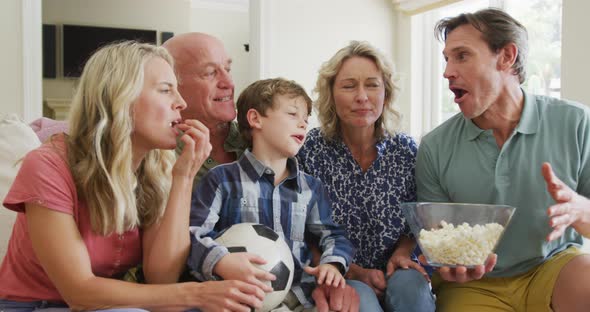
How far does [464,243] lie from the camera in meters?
1.57

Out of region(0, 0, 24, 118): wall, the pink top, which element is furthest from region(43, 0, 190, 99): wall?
the pink top

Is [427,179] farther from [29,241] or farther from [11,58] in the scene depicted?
[11,58]

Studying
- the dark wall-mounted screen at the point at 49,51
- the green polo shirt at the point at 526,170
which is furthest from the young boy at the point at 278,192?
the dark wall-mounted screen at the point at 49,51

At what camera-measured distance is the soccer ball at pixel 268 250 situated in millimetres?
1555

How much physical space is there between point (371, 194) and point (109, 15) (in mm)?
6878

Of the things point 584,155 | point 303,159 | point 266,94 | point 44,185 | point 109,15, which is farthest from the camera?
point 109,15

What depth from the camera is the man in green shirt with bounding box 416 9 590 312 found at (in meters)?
1.76

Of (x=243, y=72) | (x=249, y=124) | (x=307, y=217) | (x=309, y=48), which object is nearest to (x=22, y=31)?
(x=309, y=48)

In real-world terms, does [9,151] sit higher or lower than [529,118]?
lower

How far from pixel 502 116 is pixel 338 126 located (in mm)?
627

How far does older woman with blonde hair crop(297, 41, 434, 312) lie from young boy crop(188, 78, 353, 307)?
0.57 feet

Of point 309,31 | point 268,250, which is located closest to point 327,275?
point 268,250

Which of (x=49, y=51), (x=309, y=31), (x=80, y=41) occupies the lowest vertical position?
(x=309, y=31)

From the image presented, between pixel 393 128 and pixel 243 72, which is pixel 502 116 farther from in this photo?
pixel 243 72
